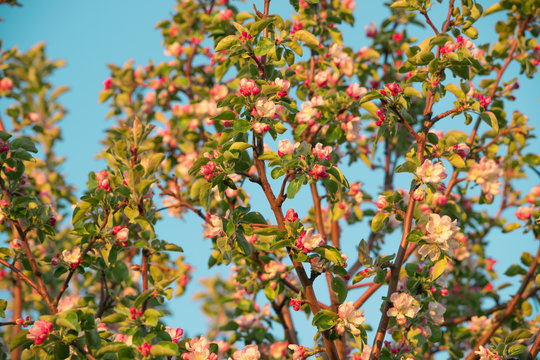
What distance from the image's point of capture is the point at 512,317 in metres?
4.63

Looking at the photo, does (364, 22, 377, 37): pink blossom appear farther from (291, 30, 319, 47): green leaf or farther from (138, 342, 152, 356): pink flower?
(138, 342, 152, 356): pink flower

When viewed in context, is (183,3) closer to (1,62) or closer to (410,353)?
(1,62)

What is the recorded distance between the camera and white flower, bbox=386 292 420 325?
3154mm

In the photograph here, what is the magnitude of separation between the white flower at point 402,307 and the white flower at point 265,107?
4.04 feet

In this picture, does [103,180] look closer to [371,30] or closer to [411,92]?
[411,92]

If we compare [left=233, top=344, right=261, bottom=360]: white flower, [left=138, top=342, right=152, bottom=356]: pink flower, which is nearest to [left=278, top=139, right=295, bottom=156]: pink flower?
[left=233, top=344, right=261, bottom=360]: white flower

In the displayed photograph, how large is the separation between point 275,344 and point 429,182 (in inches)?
81.4

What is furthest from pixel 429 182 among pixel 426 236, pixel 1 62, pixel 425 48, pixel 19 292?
pixel 1 62

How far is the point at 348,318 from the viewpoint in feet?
9.86

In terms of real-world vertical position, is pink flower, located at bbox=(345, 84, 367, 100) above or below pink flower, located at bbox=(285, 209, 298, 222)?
above

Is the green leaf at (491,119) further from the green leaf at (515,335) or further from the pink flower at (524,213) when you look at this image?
the pink flower at (524,213)

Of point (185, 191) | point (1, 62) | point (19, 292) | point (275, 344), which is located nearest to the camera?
point (275, 344)

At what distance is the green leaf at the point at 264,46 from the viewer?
3074 mm

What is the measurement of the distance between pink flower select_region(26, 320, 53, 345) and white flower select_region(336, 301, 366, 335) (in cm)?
151
